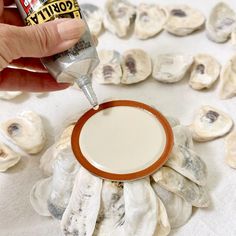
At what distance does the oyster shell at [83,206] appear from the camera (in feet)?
2.05

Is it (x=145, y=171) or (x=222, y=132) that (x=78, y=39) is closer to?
(x=145, y=171)

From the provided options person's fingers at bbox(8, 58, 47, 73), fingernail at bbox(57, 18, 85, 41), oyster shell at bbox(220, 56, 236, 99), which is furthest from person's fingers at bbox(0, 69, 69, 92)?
oyster shell at bbox(220, 56, 236, 99)

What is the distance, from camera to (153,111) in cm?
68

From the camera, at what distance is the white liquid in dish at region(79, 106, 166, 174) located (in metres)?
0.62

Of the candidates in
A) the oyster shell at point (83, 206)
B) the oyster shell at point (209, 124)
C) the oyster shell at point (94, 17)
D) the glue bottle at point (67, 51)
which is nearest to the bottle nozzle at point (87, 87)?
the glue bottle at point (67, 51)

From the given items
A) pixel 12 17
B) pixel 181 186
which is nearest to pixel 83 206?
pixel 181 186

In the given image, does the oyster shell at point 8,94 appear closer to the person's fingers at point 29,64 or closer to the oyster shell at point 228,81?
the person's fingers at point 29,64

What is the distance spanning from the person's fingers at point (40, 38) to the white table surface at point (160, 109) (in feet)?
0.82

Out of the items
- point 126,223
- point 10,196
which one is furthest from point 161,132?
point 10,196

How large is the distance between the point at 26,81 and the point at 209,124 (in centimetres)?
34

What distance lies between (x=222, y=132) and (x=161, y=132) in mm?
174

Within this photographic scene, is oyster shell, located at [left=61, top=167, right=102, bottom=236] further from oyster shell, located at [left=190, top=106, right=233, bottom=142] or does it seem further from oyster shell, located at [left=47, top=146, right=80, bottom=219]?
oyster shell, located at [left=190, top=106, right=233, bottom=142]

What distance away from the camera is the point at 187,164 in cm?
66

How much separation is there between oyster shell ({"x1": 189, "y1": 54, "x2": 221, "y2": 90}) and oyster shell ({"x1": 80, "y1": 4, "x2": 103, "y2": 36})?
0.79 ft
